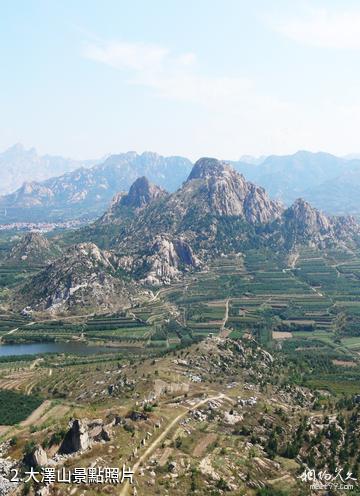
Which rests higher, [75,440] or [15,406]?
[75,440]

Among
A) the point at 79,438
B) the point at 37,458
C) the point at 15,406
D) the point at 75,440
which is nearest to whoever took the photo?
the point at 37,458

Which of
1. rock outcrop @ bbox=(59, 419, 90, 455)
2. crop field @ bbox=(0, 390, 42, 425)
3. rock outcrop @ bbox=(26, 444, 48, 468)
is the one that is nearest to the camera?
rock outcrop @ bbox=(26, 444, 48, 468)

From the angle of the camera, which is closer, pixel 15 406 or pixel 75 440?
pixel 75 440

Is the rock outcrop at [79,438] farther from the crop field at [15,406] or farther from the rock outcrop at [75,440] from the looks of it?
the crop field at [15,406]

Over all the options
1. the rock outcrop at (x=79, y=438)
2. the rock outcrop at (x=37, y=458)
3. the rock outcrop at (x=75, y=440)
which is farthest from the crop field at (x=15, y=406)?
the rock outcrop at (x=37, y=458)

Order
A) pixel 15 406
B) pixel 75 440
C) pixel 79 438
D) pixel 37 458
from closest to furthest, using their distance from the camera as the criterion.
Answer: pixel 37 458 < pixel 79 438 < pixel 75 440 < pixel 15 406

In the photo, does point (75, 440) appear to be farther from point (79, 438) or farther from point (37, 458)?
point (37, 458)

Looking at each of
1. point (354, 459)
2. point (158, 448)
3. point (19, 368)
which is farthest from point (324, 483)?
point (19, 368)

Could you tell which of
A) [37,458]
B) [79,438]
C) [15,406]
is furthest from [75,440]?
[15,406]

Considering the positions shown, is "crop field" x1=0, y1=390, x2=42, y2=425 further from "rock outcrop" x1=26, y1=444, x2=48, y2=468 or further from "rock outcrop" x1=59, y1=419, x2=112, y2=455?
"rock outcrop" x1=26, y1=444, x2=48, y2=468

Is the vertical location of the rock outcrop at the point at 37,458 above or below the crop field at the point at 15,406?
above

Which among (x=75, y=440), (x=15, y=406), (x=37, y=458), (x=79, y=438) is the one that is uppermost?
(x=79, y=438)

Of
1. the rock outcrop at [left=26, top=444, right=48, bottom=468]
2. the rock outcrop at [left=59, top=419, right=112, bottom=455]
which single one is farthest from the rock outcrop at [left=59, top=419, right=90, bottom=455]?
the rock outcrop at [left=26, top=444, right=48, bottom=468]

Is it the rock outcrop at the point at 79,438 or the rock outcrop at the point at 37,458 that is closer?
the rock outcrop at the point at 37,458
